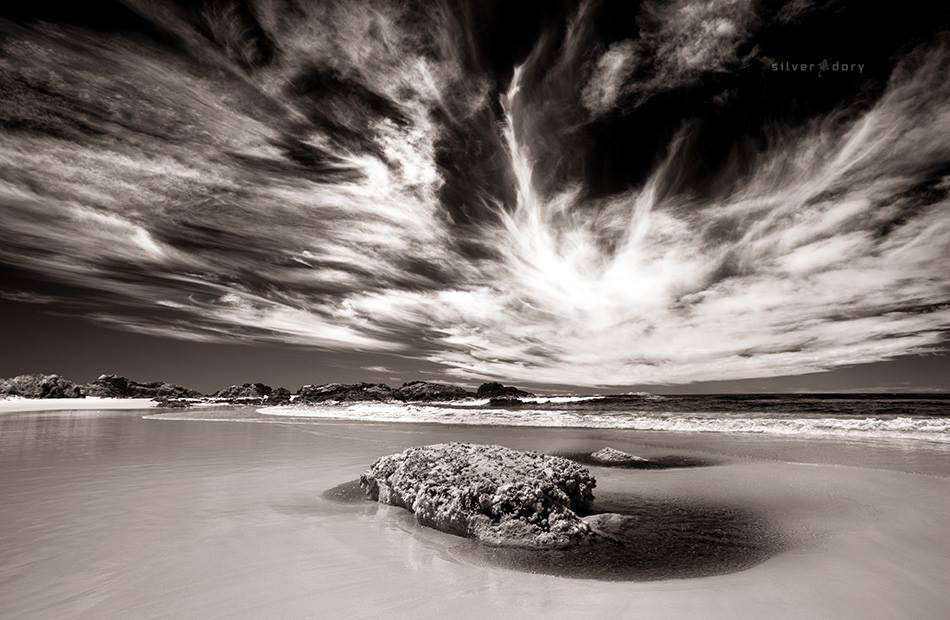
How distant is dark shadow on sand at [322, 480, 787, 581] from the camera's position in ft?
13.8

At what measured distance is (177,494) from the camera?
6.96 meters

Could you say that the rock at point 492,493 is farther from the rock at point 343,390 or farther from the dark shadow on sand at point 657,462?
the rock at point 343,390

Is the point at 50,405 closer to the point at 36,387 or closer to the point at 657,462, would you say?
the point at 36,387

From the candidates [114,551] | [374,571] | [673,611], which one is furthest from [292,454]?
[673,611]

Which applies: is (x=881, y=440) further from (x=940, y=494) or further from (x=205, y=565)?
(x=205, y=565)

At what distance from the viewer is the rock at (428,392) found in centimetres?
7431

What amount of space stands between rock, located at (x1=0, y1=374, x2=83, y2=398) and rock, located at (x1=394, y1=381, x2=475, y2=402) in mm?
48024

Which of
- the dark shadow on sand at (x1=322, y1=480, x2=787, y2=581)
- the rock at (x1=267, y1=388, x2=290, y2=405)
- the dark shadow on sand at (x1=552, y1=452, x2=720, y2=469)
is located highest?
the dark shadow on sand at (x1=322, y1=480, x2=787, y2=581)

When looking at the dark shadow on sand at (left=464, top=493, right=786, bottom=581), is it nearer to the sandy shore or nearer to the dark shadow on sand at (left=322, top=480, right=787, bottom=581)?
the dark shadow on sand at (left=322, top=480, right=787, bottom=581)

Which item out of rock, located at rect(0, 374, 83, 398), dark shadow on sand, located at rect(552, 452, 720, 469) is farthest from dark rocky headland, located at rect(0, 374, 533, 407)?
dark shadow on sand, located at rect(552, 452, 720, 469)

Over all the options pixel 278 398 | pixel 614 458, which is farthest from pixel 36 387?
pixel 614 458

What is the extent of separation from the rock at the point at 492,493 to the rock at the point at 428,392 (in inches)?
2603

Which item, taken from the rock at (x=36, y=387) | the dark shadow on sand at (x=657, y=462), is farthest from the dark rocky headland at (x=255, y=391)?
the dark shadow on sand at (x=657, y=462)

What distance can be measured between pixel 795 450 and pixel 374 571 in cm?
1345
